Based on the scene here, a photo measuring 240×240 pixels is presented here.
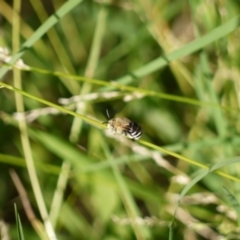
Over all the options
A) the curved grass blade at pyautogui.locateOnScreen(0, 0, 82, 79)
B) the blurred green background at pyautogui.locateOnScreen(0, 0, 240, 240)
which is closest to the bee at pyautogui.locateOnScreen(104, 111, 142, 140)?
the blurred green background at pyautogui.locateOnScreen(0, 0, 240, 240)

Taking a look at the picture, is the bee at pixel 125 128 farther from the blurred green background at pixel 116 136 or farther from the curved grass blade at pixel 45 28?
the curved grass blade at pixel 45 28

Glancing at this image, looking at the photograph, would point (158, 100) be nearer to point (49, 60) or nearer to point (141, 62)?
point (141, 62)

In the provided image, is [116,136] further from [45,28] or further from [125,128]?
[45,28]

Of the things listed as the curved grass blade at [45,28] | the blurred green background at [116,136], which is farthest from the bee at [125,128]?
the curved grass blade at [45,28]

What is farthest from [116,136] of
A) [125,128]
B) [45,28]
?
[45,28]

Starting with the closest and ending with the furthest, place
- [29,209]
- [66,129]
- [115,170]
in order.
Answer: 1. [115,170]
2. [29,209]
3. [66,129]

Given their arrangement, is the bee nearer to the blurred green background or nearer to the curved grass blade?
the blurred green background

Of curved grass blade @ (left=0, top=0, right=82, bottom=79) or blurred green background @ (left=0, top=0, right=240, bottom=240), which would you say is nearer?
curved grass blade @ (left=0, top=0, right=82, bottom=79)

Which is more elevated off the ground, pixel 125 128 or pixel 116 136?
pixel 116 136

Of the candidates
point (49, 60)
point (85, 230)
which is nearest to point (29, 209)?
point (85, 230)
